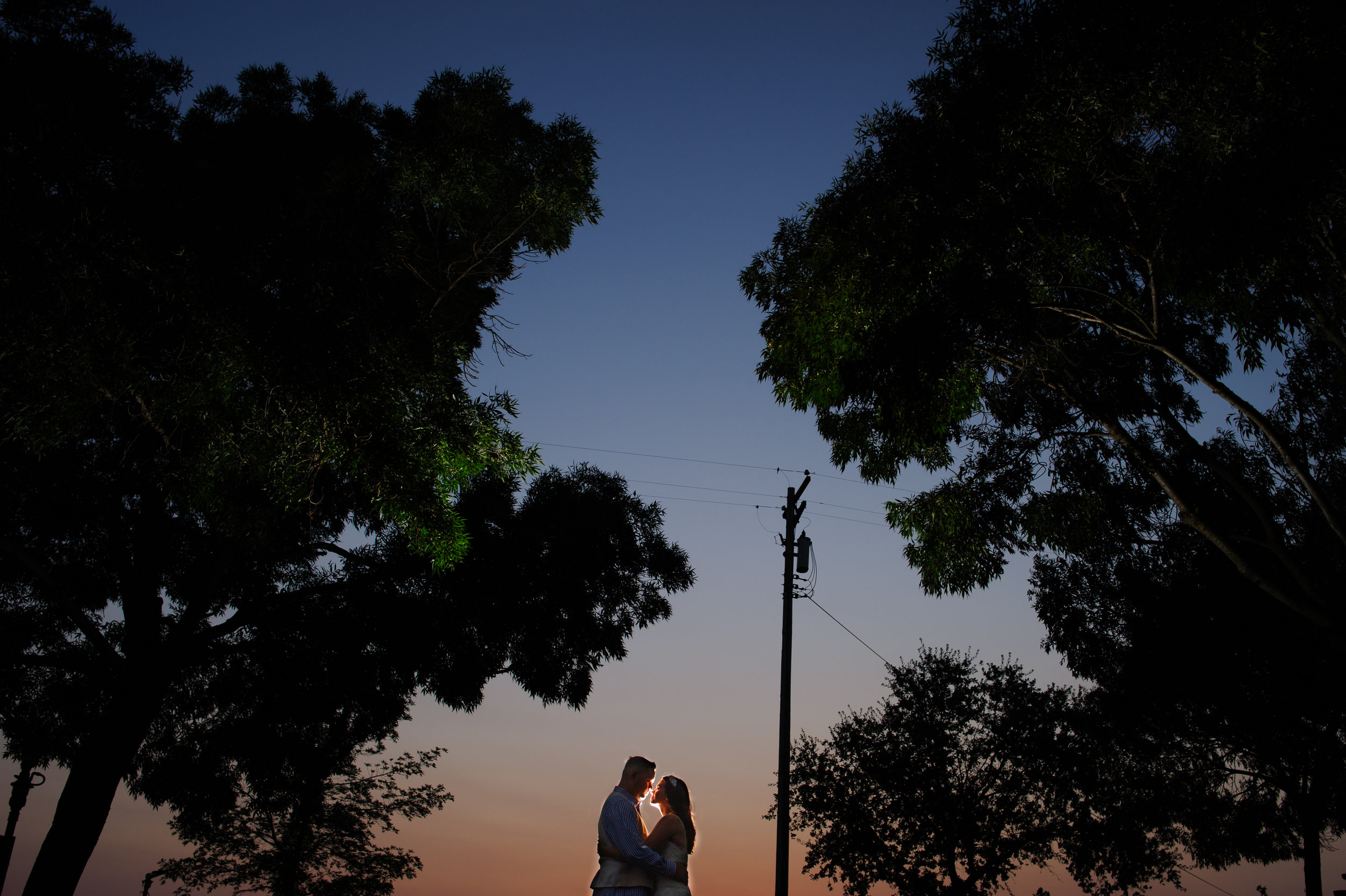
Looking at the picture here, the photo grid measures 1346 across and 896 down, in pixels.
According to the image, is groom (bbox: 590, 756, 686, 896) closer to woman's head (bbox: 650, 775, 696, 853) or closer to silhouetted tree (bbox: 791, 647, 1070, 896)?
woman's head (bbox: 650, 775, 696, 853)

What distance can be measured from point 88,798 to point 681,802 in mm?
12405

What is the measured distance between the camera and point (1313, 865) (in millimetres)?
18469

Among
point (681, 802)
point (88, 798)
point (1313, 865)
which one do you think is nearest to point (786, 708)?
point (681, 802)

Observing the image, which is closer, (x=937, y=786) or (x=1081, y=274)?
(x=1081, y=274)

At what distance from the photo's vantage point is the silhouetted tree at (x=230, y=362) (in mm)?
7520

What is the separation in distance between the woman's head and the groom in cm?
53

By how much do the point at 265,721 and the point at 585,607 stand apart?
6930 millimetres

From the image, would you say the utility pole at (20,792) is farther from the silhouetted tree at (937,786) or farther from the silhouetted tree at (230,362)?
the silhouetted tree at (937,786)

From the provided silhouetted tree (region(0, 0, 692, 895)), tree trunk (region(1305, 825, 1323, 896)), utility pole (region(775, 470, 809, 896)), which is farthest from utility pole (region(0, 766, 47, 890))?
tree trunk (region(1305, 825, 1323, 896))

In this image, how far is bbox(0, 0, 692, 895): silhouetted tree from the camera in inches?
296

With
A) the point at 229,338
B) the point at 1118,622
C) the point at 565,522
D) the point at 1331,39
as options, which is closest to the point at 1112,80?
the point at 1331,39

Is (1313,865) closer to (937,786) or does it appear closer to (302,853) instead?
(937,786)

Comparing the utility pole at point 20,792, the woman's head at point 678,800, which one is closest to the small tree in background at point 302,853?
the utility pole at point 20,792

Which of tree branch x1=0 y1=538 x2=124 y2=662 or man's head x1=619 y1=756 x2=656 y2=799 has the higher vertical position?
tree branch x1=0 y1=538 x2=124 y2=662
